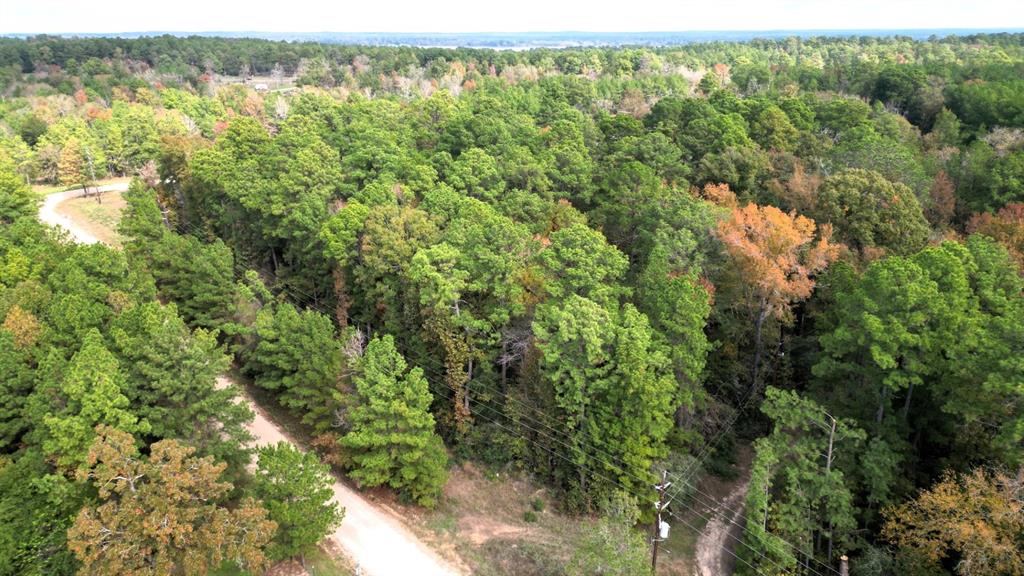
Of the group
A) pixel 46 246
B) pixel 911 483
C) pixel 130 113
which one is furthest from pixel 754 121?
pixel 130 113

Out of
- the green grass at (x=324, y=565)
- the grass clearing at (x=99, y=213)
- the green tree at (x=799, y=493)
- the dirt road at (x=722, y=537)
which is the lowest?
the dirt road at (x=722, y=537)

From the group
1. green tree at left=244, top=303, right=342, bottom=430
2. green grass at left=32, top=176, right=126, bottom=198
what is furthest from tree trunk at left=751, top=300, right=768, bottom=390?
green grass at left=32, top=176, right=126, bottom=198

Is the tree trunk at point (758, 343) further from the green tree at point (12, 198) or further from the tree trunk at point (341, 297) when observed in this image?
the green tree at point (12, 198)

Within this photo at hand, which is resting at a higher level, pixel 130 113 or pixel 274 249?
pixel 130 113

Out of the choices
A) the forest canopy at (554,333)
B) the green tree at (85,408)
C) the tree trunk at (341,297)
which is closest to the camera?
the green tree at (85,408)

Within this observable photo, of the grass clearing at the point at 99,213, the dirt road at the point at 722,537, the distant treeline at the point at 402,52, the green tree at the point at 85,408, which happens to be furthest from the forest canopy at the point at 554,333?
the distant treeline at the point at 402,52

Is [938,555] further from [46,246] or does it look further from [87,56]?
[87,56]

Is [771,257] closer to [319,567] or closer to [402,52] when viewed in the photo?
[319,567]
